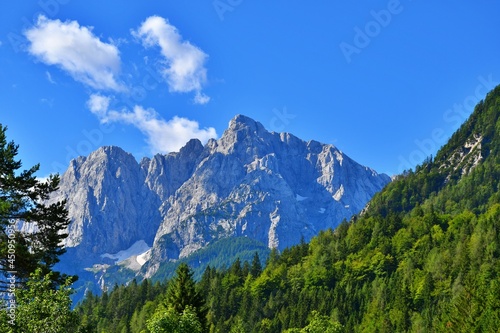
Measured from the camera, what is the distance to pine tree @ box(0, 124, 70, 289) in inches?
1545

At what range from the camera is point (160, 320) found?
40250mm

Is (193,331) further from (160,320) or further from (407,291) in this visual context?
(407,291)

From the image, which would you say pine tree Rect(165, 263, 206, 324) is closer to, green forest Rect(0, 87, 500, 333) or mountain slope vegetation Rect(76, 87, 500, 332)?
green forest Rect(0, 87, 500, 333)

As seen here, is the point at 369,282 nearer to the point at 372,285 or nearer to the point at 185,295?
the point at 372,285

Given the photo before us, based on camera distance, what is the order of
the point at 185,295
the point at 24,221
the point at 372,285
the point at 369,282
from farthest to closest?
1. the point at 369,282
2. the point at 372,285
3. the point at 185,295
4. the point at 24,221

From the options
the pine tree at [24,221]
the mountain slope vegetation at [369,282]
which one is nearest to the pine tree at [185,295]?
the pine tree at [24,221]

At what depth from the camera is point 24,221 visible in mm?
42281

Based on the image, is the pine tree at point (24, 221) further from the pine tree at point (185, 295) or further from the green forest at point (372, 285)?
the green forest at point (372, 285)

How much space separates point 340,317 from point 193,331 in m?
115

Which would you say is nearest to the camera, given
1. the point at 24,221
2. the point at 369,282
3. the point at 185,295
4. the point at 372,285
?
the point at 24,221

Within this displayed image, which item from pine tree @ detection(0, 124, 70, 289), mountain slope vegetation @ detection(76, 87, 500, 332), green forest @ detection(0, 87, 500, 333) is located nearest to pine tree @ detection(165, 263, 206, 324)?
pine tree @ detection(0, 124, 70, 289)

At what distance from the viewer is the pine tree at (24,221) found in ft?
129

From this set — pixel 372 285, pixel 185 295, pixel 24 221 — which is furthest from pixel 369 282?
pixel 24 221

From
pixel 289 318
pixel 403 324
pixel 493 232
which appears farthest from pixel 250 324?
pixel 493 232
